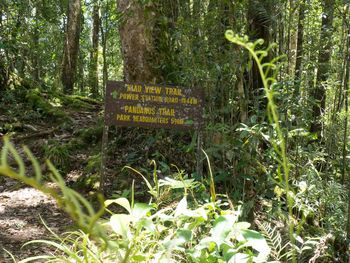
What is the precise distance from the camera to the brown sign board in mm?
4285

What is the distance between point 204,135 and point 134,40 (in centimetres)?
199

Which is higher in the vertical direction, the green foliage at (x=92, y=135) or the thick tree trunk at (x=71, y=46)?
the thick tree trunk at (x=71, y=46)

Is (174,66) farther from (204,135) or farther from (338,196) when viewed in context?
(338,196)

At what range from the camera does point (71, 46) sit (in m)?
11.5

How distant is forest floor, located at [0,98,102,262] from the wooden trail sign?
0.67m

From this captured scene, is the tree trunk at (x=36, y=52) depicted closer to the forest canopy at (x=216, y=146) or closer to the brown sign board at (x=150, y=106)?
the forest canopy at (x=216, y=146)

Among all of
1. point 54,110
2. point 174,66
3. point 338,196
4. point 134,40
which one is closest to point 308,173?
point 338,196

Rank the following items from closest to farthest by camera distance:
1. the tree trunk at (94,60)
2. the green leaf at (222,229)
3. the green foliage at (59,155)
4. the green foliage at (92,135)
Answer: the green leaf at (222,229) → the green foliage at (59,155) → the green foliage at (92,135) → the tree trunk at (94,60)

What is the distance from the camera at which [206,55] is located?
4.03 m

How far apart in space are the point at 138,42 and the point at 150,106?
1623 millimetres

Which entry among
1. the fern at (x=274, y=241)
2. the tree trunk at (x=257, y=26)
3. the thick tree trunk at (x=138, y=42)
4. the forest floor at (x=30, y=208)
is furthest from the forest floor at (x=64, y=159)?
the fern at (x=274, y=241)

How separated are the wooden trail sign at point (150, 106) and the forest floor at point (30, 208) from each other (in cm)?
67

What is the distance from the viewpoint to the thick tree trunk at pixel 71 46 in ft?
37.1

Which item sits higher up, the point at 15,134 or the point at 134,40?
the point at 134,40
